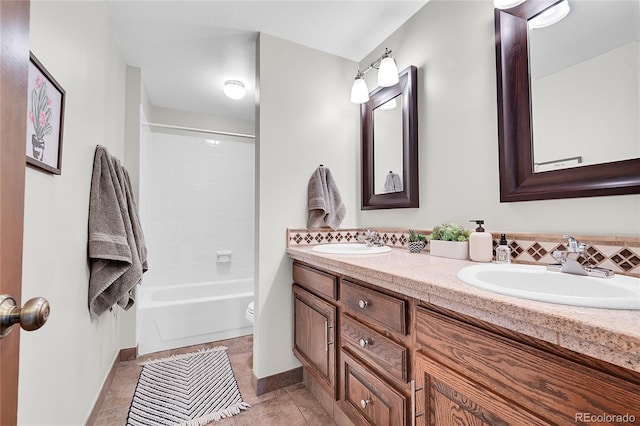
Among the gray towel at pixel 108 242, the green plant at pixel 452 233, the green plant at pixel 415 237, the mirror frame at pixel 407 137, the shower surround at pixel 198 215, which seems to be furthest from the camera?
the shower surround at pixel 198 215

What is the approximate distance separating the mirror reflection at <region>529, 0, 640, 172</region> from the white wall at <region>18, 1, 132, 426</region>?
1795mm

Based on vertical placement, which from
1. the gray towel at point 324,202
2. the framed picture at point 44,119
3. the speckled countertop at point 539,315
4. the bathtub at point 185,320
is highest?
the framed picture at point 44,119

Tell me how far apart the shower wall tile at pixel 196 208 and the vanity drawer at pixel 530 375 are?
2.87m

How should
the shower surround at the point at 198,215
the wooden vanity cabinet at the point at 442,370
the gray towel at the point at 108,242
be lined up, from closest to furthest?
the wooden vanity cabinet at the point at 442,370 → the gray towel at the point at 108,242 → the shower surround at the point at 198,215

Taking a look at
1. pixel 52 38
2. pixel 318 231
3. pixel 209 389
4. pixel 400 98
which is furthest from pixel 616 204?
pixel 209 389

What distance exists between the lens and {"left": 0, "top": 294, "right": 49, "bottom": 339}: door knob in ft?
1.35

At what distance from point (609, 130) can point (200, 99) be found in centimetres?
305

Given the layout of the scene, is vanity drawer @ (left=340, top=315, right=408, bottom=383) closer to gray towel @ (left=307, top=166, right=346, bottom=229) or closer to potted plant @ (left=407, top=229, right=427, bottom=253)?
potted plant @ (left=407, top=229, right=427, bottom=253)

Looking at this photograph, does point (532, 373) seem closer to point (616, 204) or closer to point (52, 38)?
point (616, 204)

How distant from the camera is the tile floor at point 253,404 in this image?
1499 mm

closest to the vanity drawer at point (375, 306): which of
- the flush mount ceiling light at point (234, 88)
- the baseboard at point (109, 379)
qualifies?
the baseboard at point (109, 379)

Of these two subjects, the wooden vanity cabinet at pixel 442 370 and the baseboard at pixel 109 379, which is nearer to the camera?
the wooden vanity cabinet at pixel 442 370

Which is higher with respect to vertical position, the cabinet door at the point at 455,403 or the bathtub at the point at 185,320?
the cabinet door at the point at 455,403

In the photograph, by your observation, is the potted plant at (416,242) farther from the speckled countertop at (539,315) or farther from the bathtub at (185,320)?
the bathtub at (185,320)
